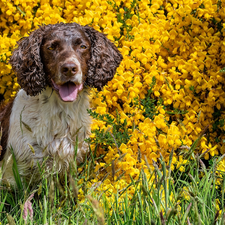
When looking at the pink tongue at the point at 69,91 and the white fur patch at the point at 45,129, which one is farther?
the white fur patch at the point at 45,129

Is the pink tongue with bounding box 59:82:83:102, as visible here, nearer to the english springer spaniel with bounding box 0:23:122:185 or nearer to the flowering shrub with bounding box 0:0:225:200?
the english springer spaniel with bounding box 0:23:122:185

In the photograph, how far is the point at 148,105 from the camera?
11.6ft

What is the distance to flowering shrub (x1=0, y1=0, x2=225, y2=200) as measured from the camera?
3400mm

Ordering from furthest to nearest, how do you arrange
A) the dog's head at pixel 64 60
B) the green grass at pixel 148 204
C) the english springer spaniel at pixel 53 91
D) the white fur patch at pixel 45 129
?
the white fur patch at pixel 45 129
the english springer spaniel at pixel 53 91
the dog's head at pixel 64 60
the green grass at pixel 148 204

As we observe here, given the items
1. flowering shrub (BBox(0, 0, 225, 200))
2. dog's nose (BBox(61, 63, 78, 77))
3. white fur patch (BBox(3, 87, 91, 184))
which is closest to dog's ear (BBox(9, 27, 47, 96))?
white fur patch (BBox(3, 87, 91, 184))

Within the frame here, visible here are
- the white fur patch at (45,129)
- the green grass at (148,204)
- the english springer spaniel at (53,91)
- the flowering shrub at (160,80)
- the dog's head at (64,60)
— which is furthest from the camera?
the flowering shrub at (160,80)

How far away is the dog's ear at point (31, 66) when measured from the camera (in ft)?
10.1

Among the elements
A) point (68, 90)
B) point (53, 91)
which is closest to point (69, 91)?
point (68, 90)

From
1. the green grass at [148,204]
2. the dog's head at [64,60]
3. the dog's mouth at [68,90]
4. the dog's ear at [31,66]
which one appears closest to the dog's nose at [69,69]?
the dog's head at [64,60]

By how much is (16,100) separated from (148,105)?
1.24 metres

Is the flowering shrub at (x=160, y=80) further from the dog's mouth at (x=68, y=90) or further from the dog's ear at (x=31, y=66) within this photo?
the dog's ear at (x=31, y=66)

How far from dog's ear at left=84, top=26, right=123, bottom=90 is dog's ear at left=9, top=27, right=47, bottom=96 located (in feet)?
1.39

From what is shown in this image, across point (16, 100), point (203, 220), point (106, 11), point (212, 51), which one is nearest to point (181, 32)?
point (212, 51)

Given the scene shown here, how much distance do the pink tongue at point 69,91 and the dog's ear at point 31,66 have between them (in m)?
0.21
